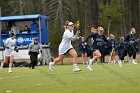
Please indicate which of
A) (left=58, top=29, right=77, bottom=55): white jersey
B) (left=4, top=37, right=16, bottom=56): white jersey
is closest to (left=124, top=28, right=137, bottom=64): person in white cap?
(left=4, top=37, right=16, bottom=56): white jersey

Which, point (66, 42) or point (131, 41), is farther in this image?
point (131, 41)

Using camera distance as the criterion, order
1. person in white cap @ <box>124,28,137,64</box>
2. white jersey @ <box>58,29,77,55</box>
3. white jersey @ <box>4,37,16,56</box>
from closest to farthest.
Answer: white jersey @ <box>58,29,77,55</box> → white jersey @ <box>4,37,16,56</box> → person in white cap @ <box>124,28,137,64</box>

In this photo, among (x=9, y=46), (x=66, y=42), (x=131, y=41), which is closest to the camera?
(x=66, y=42)

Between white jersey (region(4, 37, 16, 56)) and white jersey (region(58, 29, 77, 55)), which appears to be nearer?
white jersey (region(58, 29, 77, 55))

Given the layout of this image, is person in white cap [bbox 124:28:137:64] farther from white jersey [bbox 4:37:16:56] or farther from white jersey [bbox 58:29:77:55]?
white jersey [bbox 58:29:77:55]

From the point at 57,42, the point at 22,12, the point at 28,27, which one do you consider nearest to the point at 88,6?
the point at 22,12

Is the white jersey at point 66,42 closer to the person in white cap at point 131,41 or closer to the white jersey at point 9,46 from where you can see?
the white jersey at point 9,46

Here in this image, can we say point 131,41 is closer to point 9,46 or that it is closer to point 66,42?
point 9,46

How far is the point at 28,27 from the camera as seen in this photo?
38.1 metres

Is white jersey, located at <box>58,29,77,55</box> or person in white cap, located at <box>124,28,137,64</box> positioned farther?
person in white cap, located at <box>124,28,137,64</box>

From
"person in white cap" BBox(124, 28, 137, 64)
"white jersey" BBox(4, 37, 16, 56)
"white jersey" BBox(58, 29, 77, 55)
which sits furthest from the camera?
"person in white cap" BBox(124, 28, 137, 64)

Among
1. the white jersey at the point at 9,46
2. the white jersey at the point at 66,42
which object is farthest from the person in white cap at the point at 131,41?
the white jersey at the point at 66,42

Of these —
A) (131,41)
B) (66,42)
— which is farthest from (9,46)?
(131,41)

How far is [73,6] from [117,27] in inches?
243
